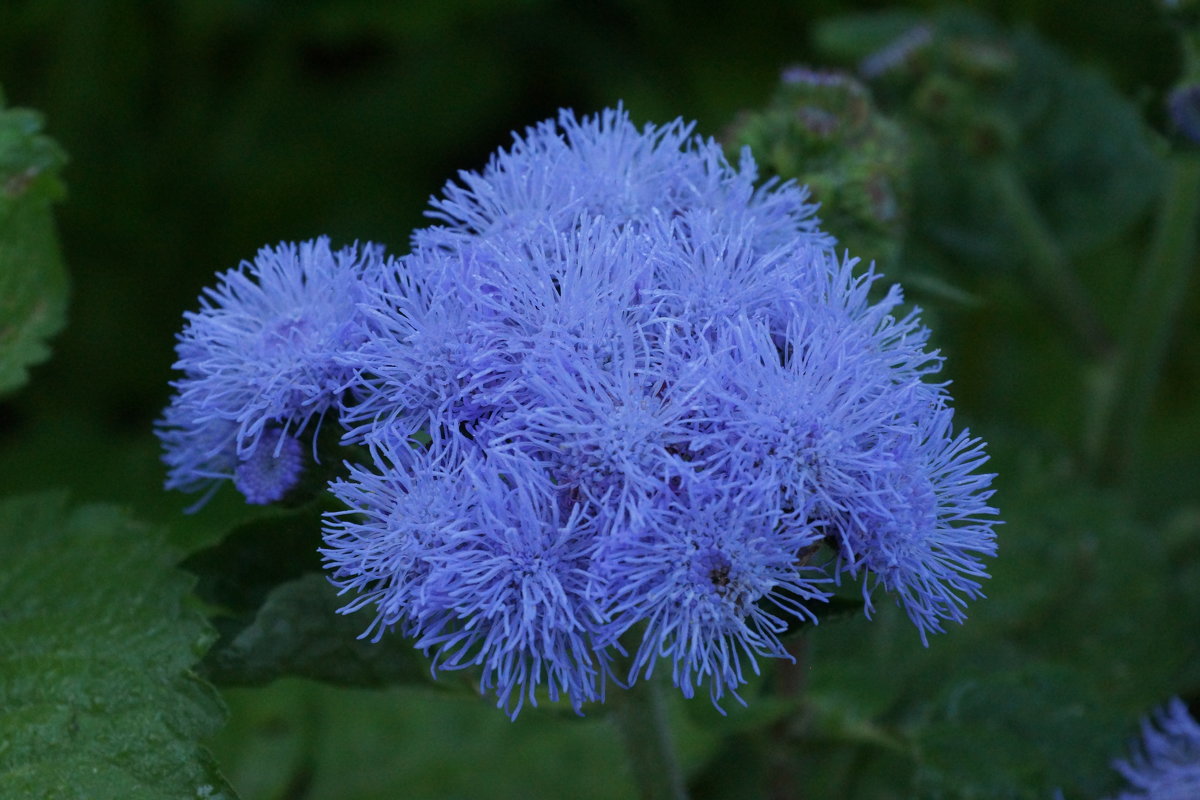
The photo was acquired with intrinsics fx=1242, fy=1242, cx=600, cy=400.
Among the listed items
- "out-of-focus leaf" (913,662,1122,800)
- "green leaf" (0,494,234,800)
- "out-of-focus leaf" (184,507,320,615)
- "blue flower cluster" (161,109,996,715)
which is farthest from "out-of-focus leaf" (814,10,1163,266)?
"green leaf" (0,494,234,800)

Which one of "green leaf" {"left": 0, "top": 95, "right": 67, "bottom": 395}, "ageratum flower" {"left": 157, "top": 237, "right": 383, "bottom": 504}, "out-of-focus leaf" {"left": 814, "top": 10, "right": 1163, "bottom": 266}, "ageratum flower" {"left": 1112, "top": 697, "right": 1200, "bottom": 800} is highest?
"out-of-focus leaf" {"left": 814, "top": 10, "right": 1163, "bottom": 266}

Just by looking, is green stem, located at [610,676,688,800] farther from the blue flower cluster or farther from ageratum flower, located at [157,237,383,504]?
ageratum flower, located at [157,237,383,504]

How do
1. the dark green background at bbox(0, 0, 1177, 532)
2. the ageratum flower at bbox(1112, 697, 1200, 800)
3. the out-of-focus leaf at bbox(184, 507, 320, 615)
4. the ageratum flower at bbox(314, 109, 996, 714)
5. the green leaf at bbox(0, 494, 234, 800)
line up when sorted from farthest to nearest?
the dark green background at bbox(0, 0, 1177, 532), the ageratum flower at bbox(1112, 697, 1200, 800), the out-of-focus leaf at bbox(184, 507, 320, 615), the green leaf at bbox(0, 494, 234, 800), the ageratum flower at bbox(314, 109, 996, 714)

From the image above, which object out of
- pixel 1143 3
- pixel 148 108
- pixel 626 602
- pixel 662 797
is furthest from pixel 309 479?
pixel 148 108

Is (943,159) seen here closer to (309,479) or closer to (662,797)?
(662,797)

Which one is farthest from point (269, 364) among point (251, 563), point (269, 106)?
point (269, 106)

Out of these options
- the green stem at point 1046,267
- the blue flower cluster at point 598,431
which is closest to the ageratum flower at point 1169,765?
the blue flower cluster at point 598,431

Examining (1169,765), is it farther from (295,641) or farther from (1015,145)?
(1015,145)
